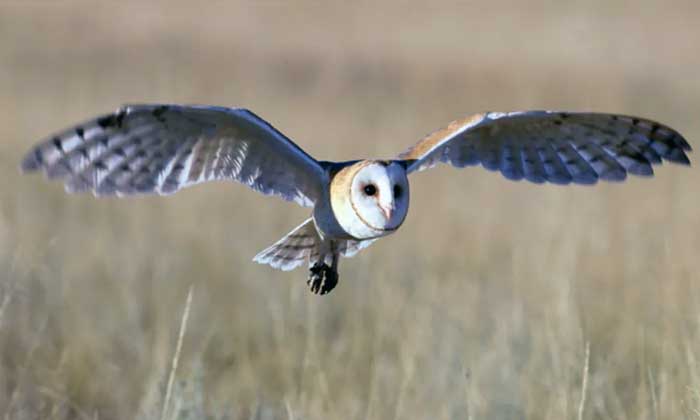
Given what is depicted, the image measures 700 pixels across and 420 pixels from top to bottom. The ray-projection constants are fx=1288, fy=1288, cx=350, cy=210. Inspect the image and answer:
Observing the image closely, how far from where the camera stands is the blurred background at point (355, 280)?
547cm

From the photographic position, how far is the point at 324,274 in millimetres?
4992

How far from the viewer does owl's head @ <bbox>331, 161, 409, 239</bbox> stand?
171 inches

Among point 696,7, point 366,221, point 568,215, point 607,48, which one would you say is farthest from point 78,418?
point 696,7

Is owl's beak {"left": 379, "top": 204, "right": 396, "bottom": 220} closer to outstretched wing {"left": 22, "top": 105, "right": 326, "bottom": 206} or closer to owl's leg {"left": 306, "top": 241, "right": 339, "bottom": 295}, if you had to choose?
outstretched wing {"left": 22, "top": 105, "right": 326, "bottom": 206}

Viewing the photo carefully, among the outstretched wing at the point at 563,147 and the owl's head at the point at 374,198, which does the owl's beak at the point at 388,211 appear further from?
the outstretched wing at the point at 563,147

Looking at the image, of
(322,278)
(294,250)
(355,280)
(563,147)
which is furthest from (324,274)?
(355,280)

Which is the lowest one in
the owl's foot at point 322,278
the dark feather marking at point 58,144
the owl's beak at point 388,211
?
the owl's foot at point 322,278

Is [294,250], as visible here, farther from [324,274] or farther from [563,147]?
[563,147]

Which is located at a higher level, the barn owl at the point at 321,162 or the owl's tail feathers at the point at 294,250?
the barn owl at the point at 321,162

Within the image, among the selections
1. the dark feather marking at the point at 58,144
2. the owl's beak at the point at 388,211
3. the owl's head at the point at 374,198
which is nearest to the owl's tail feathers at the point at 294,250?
the owl's head at the point at 374,198

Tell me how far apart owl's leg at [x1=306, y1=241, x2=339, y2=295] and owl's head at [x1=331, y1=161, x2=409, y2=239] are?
1.41ft

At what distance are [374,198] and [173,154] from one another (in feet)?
2.46

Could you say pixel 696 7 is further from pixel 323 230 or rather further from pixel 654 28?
pixel 323 230

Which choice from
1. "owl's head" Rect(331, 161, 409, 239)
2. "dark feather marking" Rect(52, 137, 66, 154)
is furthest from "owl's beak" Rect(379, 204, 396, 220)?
"dark feather marking" Rect(52, 137, 66, 154)
